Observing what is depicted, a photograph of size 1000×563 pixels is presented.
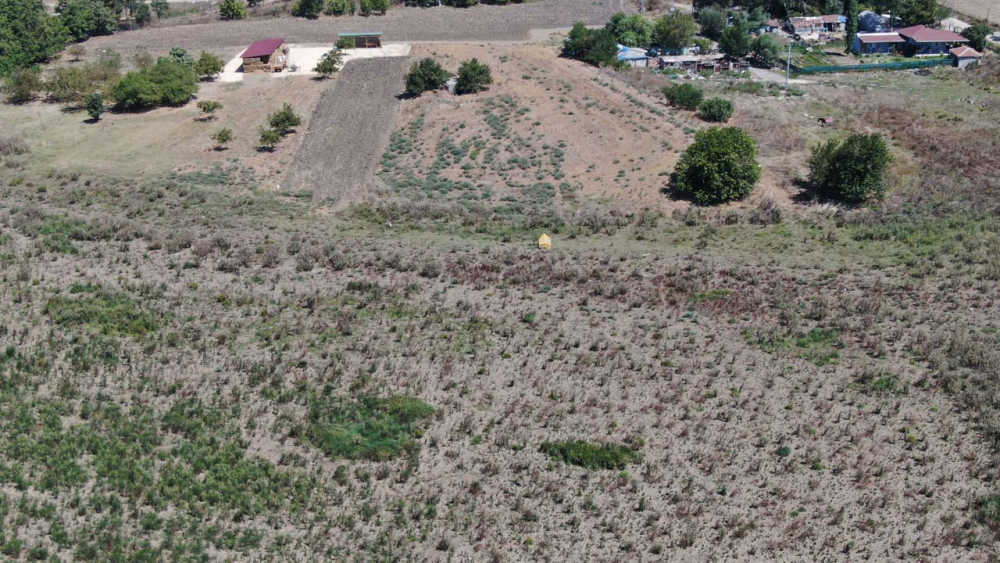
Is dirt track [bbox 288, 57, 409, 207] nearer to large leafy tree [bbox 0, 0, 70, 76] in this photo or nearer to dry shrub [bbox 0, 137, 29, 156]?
dry shrub [bbox 0, 137, 29, 156]

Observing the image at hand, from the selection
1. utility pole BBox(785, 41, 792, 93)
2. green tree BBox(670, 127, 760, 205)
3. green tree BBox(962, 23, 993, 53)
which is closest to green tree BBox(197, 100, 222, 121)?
green tree BBox(670, 127, 760, 205)

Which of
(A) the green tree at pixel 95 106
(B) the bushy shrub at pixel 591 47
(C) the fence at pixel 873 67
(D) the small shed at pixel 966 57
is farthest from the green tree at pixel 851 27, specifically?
(A) the green tree at pixel 95 106

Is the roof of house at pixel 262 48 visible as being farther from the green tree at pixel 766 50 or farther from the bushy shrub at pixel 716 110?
the green tree at pixel 766 50

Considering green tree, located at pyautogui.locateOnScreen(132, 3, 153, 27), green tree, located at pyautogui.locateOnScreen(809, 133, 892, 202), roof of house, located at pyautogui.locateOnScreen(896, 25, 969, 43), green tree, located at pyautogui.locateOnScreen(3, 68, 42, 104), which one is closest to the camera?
green tree, located at pyautogui.locateOnScreen(809, 133, 892, 202)

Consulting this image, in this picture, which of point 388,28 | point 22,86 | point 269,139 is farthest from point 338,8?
point 269,139

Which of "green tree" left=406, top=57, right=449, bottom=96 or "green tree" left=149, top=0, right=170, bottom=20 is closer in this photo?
"green tree" left=406, top=57, right=449, bottom=96

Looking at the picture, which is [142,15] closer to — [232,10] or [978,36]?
[232,10]
